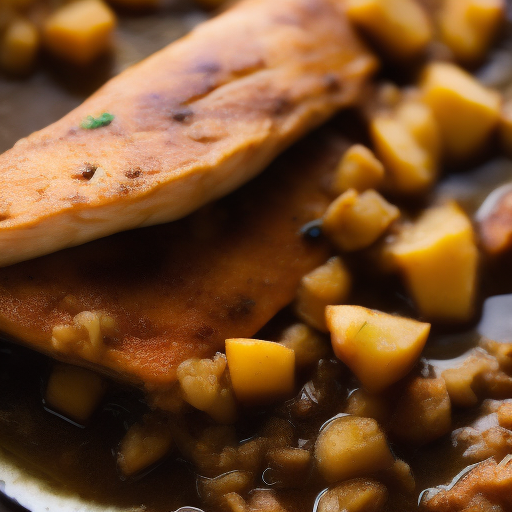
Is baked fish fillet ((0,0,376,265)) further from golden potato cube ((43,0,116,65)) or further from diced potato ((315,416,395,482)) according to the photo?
diced potato ((315,416,395,482))

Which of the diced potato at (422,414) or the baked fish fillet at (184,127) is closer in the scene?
the baked fish fillet at (184,127)

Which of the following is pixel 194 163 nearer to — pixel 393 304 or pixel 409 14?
pixel 393 304

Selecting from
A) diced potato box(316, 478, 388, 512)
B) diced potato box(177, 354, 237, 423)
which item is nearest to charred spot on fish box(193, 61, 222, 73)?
diced potato box(177, 354, 237, 423)

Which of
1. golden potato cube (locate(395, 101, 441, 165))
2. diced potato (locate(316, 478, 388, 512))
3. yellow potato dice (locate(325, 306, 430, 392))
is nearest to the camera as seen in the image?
diced potato (locate(316, 478, 388, 512))

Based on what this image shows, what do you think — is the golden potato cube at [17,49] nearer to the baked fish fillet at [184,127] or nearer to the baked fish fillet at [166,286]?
the baked fish fillet at [184,127]

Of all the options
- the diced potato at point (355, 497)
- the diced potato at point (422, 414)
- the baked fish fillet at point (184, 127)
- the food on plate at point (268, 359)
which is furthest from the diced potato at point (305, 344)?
the baked fish fillet at point (184, 127)

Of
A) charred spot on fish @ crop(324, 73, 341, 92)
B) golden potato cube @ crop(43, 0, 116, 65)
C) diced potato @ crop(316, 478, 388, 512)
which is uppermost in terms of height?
golden potato cube @ crop(43, 0, 116, 65)
